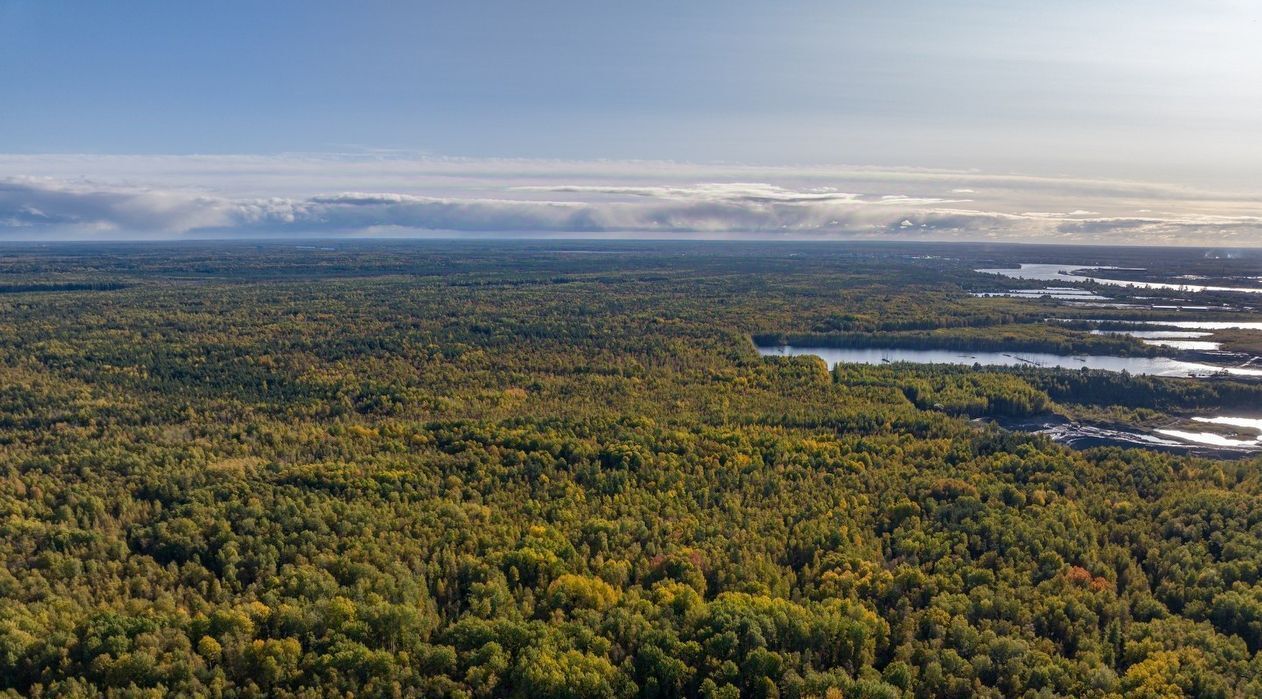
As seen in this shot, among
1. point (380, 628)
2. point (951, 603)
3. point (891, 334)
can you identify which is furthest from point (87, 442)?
point (891, 334)

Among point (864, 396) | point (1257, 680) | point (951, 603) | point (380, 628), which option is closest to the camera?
point (1257, 680)

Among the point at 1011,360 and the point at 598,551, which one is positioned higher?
the point at 1011,360

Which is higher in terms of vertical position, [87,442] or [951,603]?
[87,442]

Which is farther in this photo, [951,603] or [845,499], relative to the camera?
[845,499]

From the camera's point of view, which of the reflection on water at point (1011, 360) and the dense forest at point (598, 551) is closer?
the dense forest at point (598, 551)

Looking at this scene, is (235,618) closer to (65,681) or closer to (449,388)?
(65,681)
